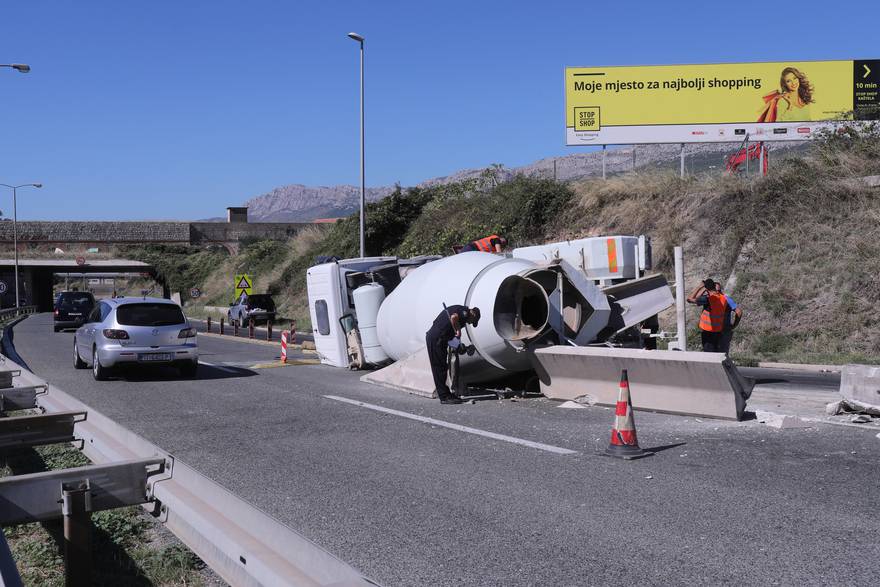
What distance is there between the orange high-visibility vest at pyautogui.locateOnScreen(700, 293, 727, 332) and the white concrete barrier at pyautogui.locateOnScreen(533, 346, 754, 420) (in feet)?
7.74

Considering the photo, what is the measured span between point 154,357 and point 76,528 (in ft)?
39.6

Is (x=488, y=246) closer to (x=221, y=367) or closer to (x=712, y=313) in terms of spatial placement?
(x=712, y=313)

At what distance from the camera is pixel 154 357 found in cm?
1569

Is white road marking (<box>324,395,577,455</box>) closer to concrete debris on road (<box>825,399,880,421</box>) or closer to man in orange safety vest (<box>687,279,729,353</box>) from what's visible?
concrete debris on road (<box>825,399,880,421</box>)

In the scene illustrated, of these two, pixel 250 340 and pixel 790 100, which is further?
pixel 790 100

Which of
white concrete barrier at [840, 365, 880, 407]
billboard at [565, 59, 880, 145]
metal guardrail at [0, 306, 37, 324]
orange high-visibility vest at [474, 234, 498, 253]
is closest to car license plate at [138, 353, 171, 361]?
orange high-visibility vest at [474, 234, 498, 253]

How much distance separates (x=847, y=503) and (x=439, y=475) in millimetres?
3320

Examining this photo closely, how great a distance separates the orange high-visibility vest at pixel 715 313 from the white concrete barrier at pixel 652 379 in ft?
7.74

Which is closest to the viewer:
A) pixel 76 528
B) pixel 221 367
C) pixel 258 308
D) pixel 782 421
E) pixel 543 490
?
pixel 76 528

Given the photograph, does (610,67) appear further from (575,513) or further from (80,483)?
(80,483)

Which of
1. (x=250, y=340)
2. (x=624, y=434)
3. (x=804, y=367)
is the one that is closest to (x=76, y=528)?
(x=624, y=434)

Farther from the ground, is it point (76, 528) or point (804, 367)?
point (76, 528)

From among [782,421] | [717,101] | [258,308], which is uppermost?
[717,101]

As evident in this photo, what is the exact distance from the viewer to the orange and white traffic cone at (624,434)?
8141mm
